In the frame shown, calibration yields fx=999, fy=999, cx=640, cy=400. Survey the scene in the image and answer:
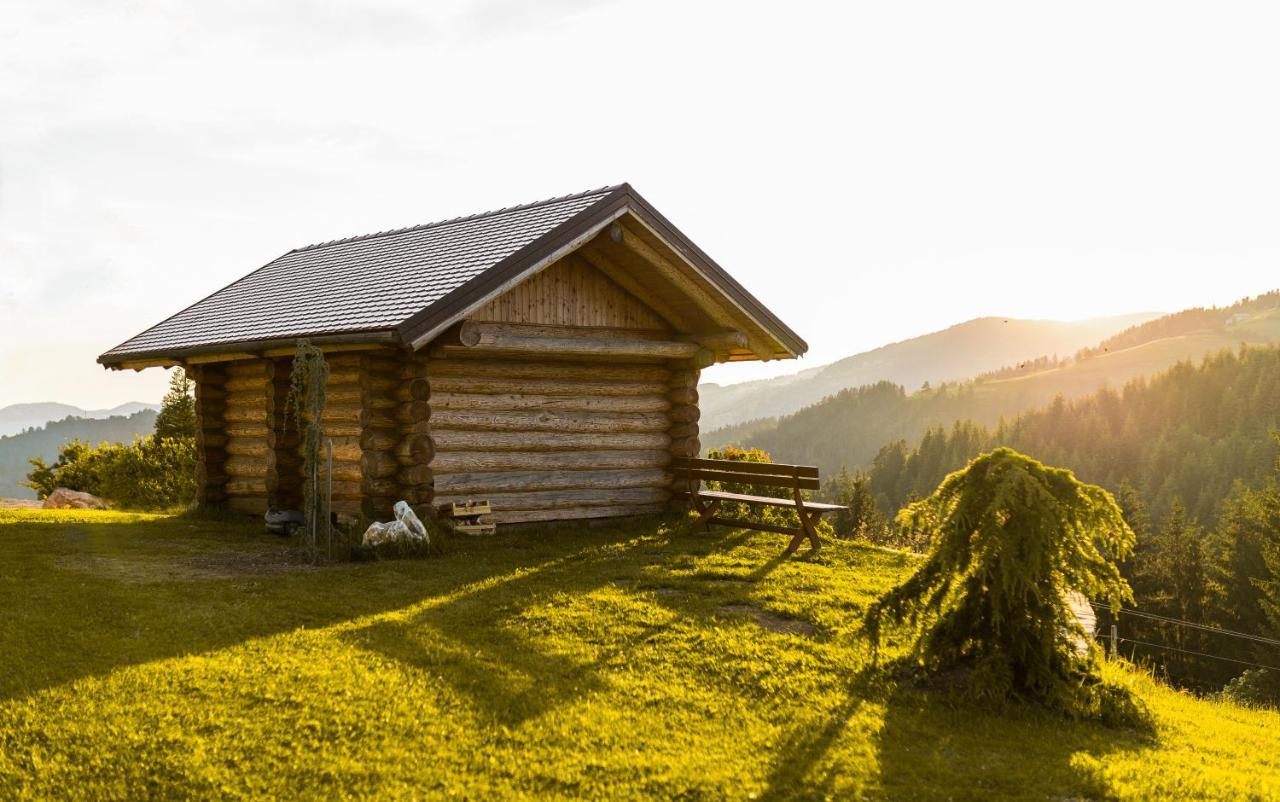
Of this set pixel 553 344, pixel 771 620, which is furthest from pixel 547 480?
pixel 771 620

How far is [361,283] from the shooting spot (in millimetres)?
16141

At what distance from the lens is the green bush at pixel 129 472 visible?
944 inches

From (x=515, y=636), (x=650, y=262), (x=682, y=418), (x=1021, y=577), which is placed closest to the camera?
(x=1021, y=577)

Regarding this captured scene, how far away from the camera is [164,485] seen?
24.4 m

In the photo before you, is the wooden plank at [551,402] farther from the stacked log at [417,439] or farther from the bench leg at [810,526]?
the bench leg at [810,526]

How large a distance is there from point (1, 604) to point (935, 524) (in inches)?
333

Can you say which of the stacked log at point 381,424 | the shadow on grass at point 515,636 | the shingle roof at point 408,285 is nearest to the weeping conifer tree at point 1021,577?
the shadow on grass at point 515,636

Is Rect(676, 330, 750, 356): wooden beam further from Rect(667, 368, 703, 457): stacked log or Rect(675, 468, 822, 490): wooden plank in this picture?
Rect(675, 468, 822, 490): wooden plank

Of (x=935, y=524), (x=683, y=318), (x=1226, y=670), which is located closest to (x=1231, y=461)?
(x=1226, y=670)

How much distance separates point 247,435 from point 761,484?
30.0ft

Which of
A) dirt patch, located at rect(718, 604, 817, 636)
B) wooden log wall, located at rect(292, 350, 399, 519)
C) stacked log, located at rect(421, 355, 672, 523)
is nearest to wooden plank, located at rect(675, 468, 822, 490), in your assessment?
stacked log, located at rect(421, 355, 672, 523)

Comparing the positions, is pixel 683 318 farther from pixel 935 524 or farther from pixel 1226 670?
pixel 1226 670

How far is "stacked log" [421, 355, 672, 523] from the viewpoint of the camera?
14.3 meters

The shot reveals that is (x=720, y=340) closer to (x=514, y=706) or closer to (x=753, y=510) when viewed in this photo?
(x=753, y=510)
